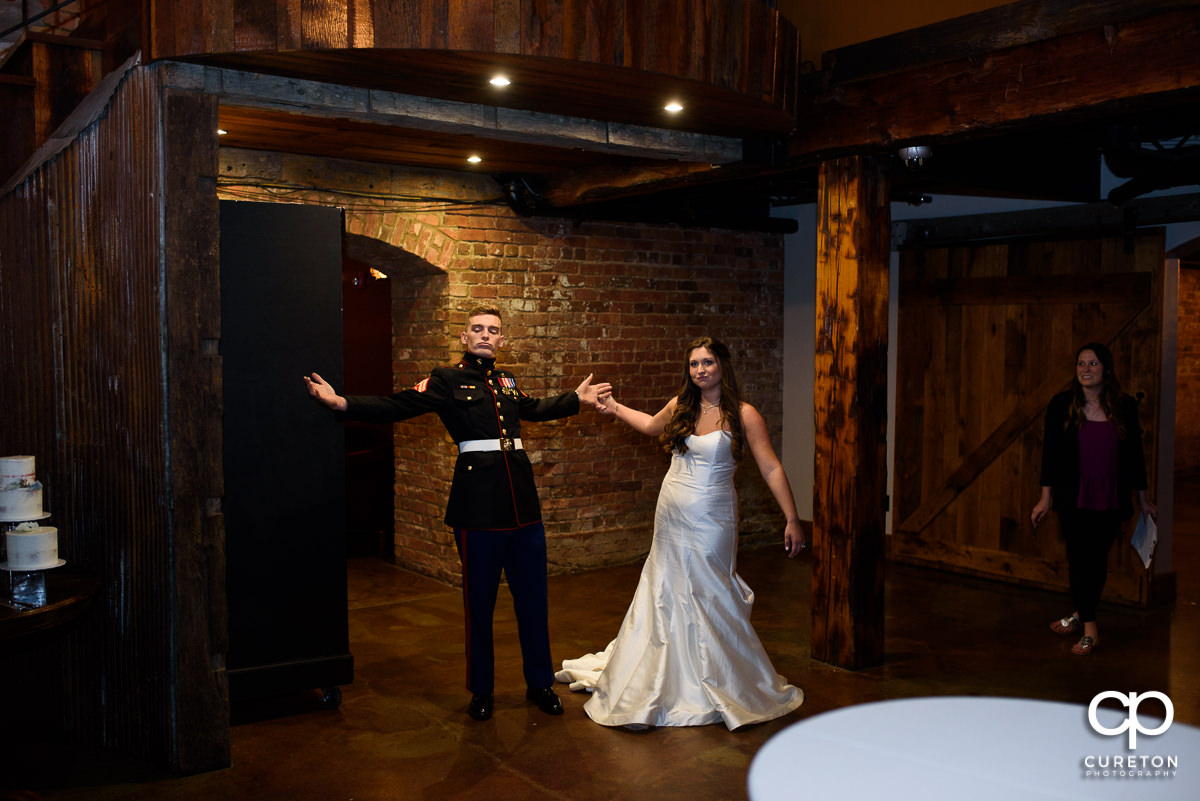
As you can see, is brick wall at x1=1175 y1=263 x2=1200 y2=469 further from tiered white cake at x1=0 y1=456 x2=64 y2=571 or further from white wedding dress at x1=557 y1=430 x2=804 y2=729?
tiered white cake at x1=0 y1=456 x2=64 y2=571

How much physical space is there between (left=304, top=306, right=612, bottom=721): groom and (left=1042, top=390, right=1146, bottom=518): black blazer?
2879mm

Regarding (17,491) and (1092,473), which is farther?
(1092,473)

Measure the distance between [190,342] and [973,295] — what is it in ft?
16.9

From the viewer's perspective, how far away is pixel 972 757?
5.27 ft

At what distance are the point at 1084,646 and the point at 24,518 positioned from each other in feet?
15.9

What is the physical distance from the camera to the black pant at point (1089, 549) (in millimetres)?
5273

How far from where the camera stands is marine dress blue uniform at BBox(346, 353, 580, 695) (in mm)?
4223

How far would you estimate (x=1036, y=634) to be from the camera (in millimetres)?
5539

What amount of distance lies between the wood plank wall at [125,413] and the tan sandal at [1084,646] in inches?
161

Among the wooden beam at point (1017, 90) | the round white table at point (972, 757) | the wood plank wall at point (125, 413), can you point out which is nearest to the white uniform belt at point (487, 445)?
the wood plank wall at point (125, 413)

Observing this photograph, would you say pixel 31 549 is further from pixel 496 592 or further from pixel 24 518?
pixel 496 592

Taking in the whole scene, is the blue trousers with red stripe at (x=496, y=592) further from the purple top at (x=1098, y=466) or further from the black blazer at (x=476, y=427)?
the purple top at (x=1098, y=466)

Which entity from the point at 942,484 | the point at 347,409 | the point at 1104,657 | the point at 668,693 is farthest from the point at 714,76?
the point at 942,484

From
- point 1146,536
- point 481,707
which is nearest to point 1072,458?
point 1146,536
